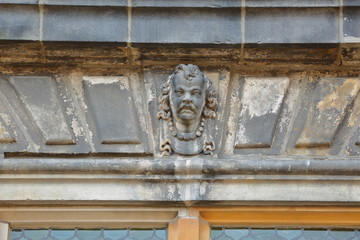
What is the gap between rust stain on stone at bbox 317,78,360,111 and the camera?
6.82m

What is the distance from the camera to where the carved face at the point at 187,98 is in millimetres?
6695

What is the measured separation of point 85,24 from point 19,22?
32cm

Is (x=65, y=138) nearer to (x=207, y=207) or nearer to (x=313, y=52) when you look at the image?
(x=207, y=207)

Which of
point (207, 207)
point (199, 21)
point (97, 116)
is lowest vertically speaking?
point (207, 207)

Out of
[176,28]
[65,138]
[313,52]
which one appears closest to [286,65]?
[313,52]

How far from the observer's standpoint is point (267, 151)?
672 cm

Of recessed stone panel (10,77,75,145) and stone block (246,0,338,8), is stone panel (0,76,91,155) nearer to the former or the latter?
recessed stone panel (10,77,75,145)

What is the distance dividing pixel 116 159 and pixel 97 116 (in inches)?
10.5

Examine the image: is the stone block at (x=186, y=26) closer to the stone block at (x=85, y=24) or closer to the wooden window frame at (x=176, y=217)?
the stone block at (x=85, y=24)

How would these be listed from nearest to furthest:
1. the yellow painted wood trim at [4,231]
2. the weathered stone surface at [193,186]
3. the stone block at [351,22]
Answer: the weathered stone surface at [193,186], the yellow painted wood trim at [4,231], the stone block at [351,22]

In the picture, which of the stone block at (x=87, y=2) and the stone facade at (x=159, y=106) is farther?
the stone block at (x=87, y=2)

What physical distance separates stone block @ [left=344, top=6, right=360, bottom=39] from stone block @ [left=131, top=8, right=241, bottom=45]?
1.68 ft

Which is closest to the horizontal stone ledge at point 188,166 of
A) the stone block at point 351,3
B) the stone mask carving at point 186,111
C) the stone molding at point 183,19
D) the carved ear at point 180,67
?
the stone mask carving at point 186,111

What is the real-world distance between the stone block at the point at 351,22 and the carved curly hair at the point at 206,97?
2.30 ft
